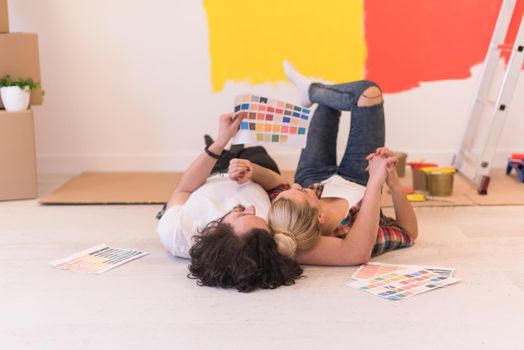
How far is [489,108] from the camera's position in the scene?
4012 mm

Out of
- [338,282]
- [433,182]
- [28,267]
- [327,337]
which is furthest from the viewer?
[433,182]

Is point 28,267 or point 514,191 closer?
point 28,267

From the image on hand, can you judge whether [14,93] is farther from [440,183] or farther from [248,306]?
[440,183]

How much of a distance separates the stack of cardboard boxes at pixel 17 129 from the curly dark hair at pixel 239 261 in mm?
1485

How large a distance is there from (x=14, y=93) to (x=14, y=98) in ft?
0.08

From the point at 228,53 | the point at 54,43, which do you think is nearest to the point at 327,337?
the point at 228,53

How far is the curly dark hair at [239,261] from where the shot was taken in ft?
6.70

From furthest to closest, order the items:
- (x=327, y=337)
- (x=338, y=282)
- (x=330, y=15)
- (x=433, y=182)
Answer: (x=330, y=15), (x=433, y=182), (x=338, y=282), (x=327, y=337)

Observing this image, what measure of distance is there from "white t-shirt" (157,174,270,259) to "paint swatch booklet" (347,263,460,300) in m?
0.39

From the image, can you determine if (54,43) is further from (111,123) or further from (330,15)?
(330,15)

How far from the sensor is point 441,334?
1.86m

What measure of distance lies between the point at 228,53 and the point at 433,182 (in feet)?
4.44

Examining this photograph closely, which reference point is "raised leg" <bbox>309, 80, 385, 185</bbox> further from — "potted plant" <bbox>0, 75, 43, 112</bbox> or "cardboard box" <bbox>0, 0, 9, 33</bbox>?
"cardboard box" <bbox>0, 0, 9, 33</bbox>

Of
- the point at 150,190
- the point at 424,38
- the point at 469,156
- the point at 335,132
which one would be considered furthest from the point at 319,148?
the point at 424,38
